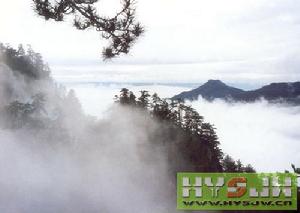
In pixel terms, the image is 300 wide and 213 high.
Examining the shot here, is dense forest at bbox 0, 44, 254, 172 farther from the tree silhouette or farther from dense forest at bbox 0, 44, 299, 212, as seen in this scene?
the tree silhouette

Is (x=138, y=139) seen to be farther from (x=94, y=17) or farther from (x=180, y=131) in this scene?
(x=94, y=17)

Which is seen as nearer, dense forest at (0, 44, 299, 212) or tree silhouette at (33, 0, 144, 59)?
tree silhouette at (33, 0, 144, 59)

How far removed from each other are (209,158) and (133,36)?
46150mm

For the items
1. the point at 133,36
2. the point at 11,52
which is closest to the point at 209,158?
the point at 133,36

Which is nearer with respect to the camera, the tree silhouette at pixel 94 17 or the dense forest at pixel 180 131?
the tree silhouette at pixel 94 17

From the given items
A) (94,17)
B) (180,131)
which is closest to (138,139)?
(180,131)

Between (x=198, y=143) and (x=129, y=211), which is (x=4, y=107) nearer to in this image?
(x=129, y=211)

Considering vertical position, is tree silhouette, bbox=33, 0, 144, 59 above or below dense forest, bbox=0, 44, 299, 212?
above

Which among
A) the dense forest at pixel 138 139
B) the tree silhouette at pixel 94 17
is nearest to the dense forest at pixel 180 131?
A: the dense forest at pixel 138 139

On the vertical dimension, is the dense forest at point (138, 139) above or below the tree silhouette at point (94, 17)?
below

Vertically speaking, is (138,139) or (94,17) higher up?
(94,17)

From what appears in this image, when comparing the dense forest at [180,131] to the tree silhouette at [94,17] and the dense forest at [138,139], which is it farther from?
the tree silhouette at [94,17]

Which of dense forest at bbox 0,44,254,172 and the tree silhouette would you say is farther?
dense forest at bbox 0,44,254,172

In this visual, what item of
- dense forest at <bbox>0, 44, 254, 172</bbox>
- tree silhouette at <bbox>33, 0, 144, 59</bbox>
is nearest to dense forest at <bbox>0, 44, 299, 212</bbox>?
dense forest at <bbox>0, 44, 254, 172</bbox>
